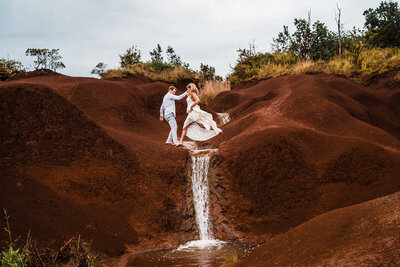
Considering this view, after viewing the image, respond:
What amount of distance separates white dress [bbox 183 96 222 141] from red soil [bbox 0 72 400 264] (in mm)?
662

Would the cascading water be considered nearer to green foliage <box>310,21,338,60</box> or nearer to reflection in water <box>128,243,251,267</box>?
reflection in water <box>128,243,251,267</box>

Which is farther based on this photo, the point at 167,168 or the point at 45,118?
the point at 167,168

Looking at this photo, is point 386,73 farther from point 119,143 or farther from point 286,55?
point 119,143

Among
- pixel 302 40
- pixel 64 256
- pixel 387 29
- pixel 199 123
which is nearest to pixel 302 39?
pixel 302 40

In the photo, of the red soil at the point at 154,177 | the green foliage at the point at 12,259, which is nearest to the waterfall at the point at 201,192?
the red soil at the point at 154,177

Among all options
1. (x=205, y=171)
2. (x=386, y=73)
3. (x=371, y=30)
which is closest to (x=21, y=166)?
(x=205, y=171)

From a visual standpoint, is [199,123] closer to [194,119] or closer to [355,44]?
[194,119]

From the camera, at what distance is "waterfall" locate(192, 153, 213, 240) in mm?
7195

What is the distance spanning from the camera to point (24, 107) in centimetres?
655

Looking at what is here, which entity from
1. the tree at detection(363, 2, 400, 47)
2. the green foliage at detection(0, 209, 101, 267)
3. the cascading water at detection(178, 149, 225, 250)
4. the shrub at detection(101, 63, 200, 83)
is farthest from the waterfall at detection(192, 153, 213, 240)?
the tree at detection(363, 2, 400, 47)

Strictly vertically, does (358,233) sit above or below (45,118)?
below

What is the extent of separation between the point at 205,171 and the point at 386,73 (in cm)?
1228

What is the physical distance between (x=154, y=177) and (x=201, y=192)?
118cm

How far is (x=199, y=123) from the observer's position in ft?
28.5
